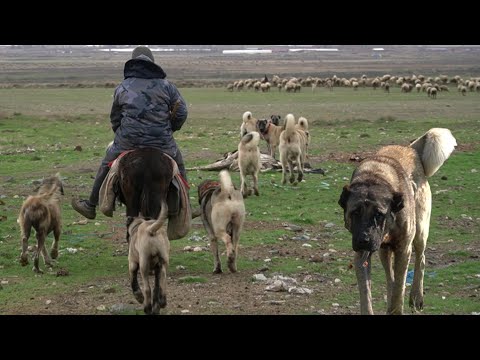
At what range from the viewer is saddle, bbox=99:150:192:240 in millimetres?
9961

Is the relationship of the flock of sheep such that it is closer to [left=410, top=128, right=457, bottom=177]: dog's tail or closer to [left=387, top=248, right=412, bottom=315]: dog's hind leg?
[left=410, top=128, right=457, bottom=177]: dog's tail

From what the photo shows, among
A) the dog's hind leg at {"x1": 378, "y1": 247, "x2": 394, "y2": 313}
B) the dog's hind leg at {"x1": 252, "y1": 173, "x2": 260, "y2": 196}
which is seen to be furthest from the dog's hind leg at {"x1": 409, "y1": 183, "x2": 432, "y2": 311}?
the dog's hind leg at {"x1": 252, "y1": 173, "x2": 260, "y2": 196}

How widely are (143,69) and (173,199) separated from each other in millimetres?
1571

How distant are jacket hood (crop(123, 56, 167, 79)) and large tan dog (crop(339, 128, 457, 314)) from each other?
9.54 ft

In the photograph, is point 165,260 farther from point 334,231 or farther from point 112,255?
point 334,231

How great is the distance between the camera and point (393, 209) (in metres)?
7.45

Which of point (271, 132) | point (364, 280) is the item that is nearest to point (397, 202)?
point (364, 280)

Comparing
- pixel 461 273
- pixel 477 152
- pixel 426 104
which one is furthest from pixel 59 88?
pixel 461 273

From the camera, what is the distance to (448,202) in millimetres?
15906

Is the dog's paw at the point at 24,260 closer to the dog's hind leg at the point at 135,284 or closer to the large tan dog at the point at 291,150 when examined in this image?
the dog's hind leg at the point at 135,284

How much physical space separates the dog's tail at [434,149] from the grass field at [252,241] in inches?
61.7

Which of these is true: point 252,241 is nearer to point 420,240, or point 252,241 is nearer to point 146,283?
point 420,240

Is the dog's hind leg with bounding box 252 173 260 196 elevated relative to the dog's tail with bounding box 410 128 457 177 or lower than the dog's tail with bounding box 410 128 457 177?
lower

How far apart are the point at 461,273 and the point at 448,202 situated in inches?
208
